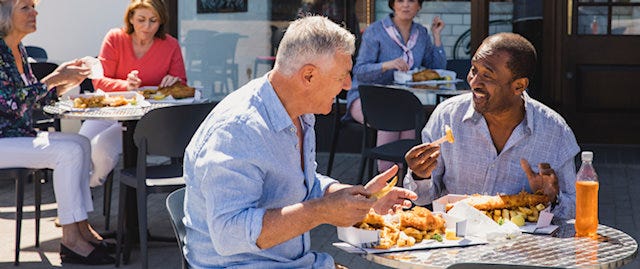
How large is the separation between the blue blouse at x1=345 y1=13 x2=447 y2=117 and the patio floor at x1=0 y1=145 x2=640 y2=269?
3.09 ft

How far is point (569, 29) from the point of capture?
30.5ft

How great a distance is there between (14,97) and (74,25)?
3546 mm

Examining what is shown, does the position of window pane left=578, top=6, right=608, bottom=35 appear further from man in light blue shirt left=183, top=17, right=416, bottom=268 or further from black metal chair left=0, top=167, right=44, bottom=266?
man in light blue shirt left=183, top=17, right=416, bottom=268

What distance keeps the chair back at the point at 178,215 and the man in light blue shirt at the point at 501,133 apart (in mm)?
940

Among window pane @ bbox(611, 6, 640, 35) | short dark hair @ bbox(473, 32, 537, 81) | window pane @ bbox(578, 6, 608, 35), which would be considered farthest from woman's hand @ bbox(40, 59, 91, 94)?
window pane @ bbox(611, 6, 640, 35)

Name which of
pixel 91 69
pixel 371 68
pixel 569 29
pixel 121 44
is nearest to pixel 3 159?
pixel 91 69

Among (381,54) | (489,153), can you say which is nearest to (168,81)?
(381,54)

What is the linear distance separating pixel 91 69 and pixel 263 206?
137 inches

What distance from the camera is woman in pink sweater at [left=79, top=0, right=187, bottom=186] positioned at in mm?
6945

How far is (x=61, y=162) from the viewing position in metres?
6.18

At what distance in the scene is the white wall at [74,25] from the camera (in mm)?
9570

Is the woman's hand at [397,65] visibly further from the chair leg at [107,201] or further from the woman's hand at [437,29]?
the chair leg at [107,201]

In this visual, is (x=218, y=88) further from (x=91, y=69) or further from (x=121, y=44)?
(x=91, y=69)

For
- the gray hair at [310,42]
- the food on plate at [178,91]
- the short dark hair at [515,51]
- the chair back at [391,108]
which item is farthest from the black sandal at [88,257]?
the gray hair at [310,42]
